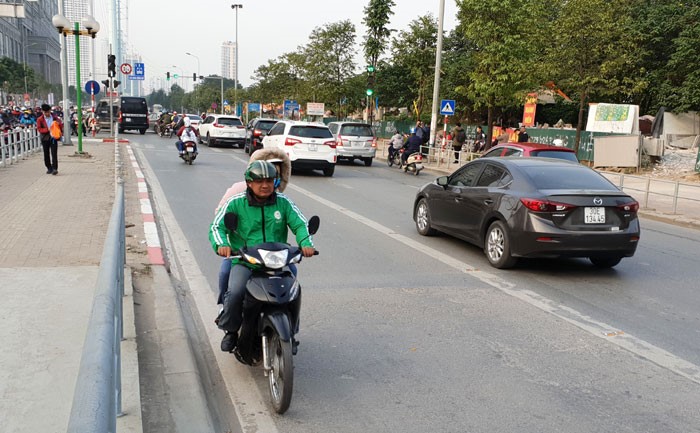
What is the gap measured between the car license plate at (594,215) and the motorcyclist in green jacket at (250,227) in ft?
15.1

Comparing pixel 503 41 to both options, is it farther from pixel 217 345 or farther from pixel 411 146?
pixel 217 345

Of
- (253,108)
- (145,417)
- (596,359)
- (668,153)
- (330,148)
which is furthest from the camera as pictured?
(253,108)

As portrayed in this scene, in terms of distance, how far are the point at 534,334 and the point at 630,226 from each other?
315 cm

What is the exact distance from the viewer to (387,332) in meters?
5.83

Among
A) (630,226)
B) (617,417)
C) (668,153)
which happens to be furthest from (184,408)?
(668,153)

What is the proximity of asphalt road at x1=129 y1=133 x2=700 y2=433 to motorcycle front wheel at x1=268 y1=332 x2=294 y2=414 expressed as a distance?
12cm

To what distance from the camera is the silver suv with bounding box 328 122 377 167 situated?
26.2 meters

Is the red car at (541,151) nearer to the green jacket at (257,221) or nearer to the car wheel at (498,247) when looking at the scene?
the car wheel at (498,247)

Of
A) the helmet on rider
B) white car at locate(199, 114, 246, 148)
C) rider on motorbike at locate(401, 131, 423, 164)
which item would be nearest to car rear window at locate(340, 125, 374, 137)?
rider on motorbike at locate(401, 131, 423, 164)

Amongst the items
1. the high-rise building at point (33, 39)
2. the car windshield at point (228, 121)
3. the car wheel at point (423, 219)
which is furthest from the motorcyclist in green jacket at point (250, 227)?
the high-rise building at point (33, 39)

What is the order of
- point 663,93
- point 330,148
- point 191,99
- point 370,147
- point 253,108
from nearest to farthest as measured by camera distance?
point 330,148 → point 370,147 → point 663,93 → point 253,108 → point 191,99

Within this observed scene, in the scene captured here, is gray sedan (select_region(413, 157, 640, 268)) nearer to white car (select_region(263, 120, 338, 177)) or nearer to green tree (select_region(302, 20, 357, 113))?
white car (select_region(263, 120, 338, 177))

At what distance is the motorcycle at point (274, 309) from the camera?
4.13m

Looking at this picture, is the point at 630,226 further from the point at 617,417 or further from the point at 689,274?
the point at 617,417
